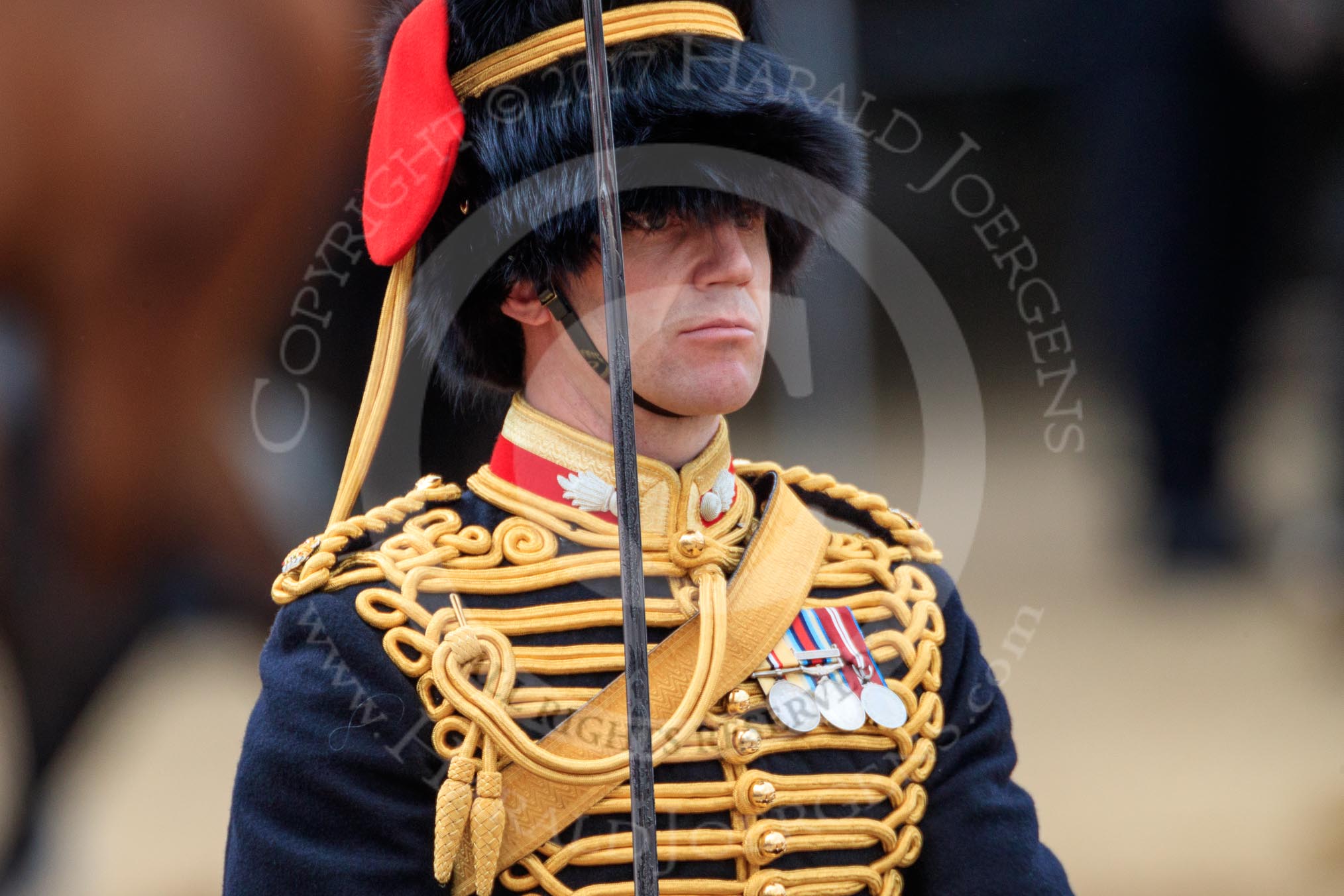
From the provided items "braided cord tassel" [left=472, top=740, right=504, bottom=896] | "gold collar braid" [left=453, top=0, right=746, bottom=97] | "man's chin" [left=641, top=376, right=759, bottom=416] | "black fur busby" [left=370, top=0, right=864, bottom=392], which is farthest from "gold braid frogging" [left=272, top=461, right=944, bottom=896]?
"gold collar braid" [left=453, top=0, right=746, bottom=97]

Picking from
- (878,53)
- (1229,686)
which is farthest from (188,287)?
(1229,686)

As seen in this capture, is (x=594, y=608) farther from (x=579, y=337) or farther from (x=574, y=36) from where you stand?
(x=574, y=36)

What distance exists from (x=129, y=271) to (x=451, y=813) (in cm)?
60

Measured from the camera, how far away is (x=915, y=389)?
155 centimetres

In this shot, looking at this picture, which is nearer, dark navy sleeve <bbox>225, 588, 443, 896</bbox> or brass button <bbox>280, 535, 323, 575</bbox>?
dark navy sleeve <bbox>225, 588, 443, 896</bbox>

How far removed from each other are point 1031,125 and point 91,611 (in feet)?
3.61

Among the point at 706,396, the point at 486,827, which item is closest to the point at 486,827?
→ the point at 486,827

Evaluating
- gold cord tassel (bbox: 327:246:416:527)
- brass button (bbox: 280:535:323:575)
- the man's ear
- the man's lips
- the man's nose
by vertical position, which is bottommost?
brass button (bbox: 280:535:323:575)

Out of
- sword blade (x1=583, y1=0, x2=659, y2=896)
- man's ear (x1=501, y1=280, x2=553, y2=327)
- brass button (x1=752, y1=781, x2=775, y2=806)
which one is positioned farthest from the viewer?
A: man's ear (x1=501, y1=280, x2=553, y2=327)

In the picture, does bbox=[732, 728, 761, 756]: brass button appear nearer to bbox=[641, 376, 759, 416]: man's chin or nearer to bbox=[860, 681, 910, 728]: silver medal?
bbox=[860, 681, 910, 728]: silver medal

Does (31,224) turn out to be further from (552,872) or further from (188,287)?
(552,872)

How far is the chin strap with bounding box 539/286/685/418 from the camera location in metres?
1.08

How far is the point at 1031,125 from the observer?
1571mm

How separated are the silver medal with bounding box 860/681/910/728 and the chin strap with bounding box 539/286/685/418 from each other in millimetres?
255
